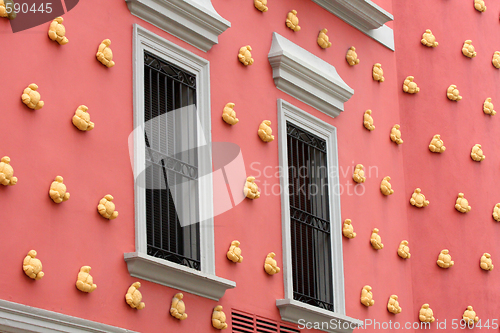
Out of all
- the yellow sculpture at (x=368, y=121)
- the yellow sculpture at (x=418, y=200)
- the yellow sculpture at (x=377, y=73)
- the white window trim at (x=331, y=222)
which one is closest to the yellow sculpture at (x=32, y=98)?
the white window trim at (x=331, y=222)

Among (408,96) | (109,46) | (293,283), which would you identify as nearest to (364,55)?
(408,96)

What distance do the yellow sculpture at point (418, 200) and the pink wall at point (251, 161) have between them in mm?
101

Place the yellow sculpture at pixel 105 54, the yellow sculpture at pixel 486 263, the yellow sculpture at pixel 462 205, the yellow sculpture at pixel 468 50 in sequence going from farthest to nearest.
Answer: the yellow sculpture at pixel 468 50 → the yellow sculpture at pixel 462 205 → the yellow sculpture at pixel 486 263 → the yellow sculpture at pixel 105 54

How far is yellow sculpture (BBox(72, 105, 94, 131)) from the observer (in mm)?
9188

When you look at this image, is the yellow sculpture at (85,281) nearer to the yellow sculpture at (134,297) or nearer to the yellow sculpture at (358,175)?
the yellow sculpture at (134,297)

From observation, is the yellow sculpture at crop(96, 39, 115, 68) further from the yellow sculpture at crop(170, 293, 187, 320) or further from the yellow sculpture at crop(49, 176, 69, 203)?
the yellow sculpture at crop(170, 293, 187, 320)

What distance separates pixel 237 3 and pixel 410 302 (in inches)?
188

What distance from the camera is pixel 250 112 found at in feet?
38.3

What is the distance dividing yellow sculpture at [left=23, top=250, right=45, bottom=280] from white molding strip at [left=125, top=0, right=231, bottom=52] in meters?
3.12

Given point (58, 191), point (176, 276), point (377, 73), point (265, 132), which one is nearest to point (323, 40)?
point (377, 73)

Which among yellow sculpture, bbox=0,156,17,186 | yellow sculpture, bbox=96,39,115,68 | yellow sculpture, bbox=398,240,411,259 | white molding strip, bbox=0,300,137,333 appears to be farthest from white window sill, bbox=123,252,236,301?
yellow sculpture, bbox=398,240,411,259

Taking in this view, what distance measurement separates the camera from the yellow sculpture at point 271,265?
11.1 metres

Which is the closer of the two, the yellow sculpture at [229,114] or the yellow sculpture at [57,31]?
the yellow sculpture at [57,31]

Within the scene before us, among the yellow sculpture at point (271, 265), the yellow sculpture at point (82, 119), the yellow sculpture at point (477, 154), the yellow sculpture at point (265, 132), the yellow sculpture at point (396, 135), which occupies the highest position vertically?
the yellow sculpture at point (396, 135)
